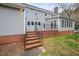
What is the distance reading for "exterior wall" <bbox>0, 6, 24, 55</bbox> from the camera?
2.86 metres

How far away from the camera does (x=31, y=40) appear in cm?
297

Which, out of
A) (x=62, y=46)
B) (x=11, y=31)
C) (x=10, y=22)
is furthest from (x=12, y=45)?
(x=62, y=46)

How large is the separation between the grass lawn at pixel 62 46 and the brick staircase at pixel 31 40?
0.13m

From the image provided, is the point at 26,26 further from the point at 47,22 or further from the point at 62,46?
the point at 62,46

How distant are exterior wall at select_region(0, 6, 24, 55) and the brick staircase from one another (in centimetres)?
8

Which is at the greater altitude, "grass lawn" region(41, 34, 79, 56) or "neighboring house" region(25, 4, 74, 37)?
"neighboring house" region(25, 4, 74, 37)

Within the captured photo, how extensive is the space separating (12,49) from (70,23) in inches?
38.2

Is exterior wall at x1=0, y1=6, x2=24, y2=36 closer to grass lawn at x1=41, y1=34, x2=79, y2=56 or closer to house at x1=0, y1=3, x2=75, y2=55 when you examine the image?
house at x1=0, y1=3, x2=75, y2=55

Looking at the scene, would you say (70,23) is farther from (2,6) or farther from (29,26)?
(2,6)

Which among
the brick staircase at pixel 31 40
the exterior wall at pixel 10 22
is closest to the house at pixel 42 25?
the brick staircase at pixel 31 40

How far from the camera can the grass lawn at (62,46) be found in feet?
9.72

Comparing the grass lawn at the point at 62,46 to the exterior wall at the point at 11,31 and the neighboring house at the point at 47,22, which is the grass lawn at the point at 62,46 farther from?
the exterior wall at the point at 11,31

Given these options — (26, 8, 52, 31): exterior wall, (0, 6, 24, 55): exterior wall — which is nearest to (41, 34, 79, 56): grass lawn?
(26, 8, 52, 31): exterior wall

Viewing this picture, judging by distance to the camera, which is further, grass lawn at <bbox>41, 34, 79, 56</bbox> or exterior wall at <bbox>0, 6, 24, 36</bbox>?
grass lawn at <bbox>41, 34, 79, 56</bbox>
